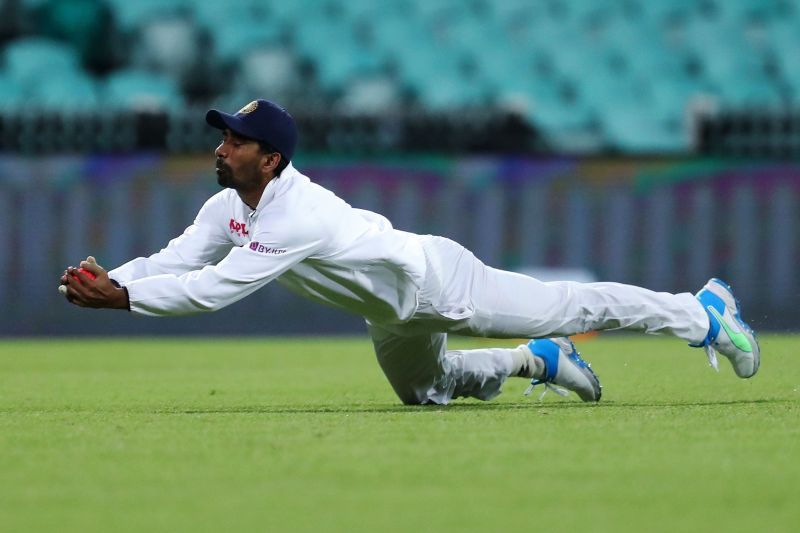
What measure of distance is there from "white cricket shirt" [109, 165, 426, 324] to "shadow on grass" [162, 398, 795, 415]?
1.52 feet

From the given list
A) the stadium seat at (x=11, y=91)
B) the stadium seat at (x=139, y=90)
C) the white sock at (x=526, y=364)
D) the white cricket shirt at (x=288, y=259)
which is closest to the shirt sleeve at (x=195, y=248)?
the white cricket shirt at (x=288, y=259)

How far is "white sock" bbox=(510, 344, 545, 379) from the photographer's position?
708 cm

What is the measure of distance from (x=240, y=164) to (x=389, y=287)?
0.84m

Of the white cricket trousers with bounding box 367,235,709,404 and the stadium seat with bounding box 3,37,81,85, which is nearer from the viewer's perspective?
the white cricket trousers with bounding box 367,235,709,404

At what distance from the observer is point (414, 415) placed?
20.7 ft

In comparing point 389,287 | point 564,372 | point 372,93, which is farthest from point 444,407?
point 372,93

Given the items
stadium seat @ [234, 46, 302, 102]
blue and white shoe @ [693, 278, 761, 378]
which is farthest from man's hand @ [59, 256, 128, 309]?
stadium seat @ [234, 46, 302, 102]

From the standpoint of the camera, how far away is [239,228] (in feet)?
21.5

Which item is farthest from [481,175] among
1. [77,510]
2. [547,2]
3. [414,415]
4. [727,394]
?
[77,510]

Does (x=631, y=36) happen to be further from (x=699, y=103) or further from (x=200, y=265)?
(x=200, y=265)

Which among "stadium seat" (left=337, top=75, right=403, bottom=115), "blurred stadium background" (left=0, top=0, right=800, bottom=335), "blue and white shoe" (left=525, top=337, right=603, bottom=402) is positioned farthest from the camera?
"stadium seat" (left=337, top=75, right=403, bottom=115)

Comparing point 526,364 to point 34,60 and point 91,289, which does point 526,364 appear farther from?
point 34,60

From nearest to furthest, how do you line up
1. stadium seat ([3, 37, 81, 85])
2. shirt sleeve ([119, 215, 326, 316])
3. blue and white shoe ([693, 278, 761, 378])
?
shirt sleeve ([119, 215, 326, 316]), blue and white shoe ([693, 278, 761, 378]), stadium seat ([3, 37, 81, 85])

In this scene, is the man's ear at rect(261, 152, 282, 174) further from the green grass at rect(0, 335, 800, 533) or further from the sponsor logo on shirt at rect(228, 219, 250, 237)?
the green grass at rect(0, 335, 800, 533)
